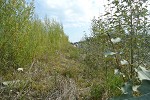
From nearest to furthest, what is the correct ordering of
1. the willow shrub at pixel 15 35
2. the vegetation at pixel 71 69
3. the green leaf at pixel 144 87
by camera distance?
the green leaf at pixel 144 87
the vegetation at pixel 71 69
the willow shrub at pixel 15 35

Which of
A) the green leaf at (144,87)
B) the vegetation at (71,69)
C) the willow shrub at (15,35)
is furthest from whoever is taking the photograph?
the willow shrub at (15,35)

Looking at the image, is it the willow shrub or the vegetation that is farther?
the willow shrub

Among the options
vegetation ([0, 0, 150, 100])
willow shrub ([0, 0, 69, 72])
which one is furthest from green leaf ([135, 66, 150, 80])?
willow shrub ([0, 0, 69, 72])

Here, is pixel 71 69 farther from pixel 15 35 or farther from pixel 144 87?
pixel 144 87

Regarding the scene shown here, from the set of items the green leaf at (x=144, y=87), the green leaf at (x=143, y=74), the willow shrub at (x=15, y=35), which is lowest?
the green leaf at (x=144, y=87)

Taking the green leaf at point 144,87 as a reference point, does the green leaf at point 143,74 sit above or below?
above

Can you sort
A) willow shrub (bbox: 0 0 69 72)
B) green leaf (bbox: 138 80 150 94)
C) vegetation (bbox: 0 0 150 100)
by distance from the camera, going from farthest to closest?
willow shrub (bbox: 0 0 69 72) → vegetation (bbox: 0 0 150 100) → green leaf (bbox: 138 80 150 94)

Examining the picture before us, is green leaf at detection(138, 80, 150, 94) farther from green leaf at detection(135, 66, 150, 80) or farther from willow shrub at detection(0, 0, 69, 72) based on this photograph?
willow shrub at detection(0, 0, 69, 72)

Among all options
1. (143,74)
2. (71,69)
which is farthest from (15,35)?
(143,74)

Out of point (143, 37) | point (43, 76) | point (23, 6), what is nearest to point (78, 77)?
point (43, 76)

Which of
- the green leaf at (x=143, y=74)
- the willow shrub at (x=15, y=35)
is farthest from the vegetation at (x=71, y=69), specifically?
the green leaf at (x=143, y=74)

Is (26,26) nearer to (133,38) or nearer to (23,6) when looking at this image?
(23,6)

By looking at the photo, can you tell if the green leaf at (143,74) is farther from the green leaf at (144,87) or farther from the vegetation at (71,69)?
the vegetation at (71,69)

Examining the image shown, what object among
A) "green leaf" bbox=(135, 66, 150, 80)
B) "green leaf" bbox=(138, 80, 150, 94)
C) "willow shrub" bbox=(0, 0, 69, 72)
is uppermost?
"willow shrub" bbox=(0, 0, 69, 72)
